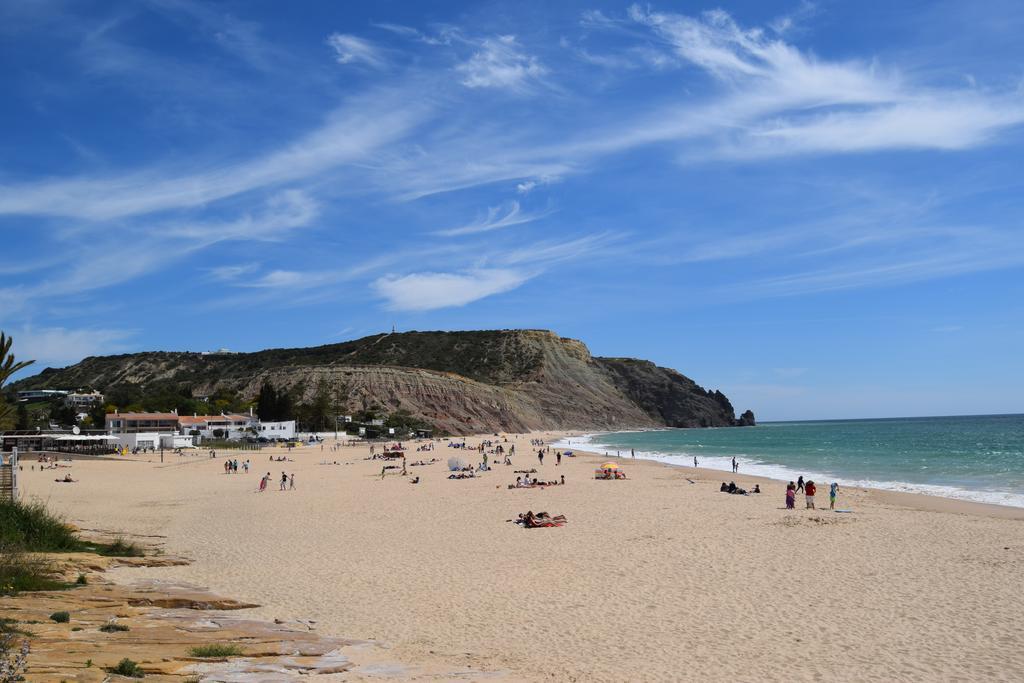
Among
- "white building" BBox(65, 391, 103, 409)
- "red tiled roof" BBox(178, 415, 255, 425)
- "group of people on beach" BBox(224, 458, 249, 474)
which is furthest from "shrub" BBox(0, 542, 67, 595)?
"white building" BBox(65, 391, 103, 409)

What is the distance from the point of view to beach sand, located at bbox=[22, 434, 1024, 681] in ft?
31.4

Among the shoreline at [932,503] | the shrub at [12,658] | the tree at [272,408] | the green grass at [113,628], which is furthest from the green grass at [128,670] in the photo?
the tree at [272,408]

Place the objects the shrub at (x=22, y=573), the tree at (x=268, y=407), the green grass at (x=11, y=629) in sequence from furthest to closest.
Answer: the tree at (x=268, y=407) → the shrub at (x=22, y=573) → the green grass at (x=11, y=629)

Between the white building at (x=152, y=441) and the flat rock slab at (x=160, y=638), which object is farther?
the white building at (x=152, y=441)

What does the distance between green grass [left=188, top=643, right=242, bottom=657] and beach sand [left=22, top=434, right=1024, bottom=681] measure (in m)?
1.42

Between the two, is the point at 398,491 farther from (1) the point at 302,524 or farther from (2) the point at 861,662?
(2) the point at 861,662

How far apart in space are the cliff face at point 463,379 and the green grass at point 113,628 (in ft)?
305

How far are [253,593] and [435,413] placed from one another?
94.2 meters

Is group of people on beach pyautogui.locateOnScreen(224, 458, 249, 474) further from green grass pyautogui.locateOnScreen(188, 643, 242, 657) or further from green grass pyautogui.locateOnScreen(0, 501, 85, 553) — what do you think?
green grass pyautogui.locateOnScreen(188, 643, 242, 657)

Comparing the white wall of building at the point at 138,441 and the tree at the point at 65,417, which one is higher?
the tree at the point at 65,417

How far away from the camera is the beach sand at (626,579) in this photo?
9.58 metres

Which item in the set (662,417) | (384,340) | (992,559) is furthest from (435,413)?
(992,559)

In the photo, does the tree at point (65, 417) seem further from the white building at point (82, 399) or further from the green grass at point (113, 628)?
the green grass at point (113, 628)

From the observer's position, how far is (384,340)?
149125 millimetres
